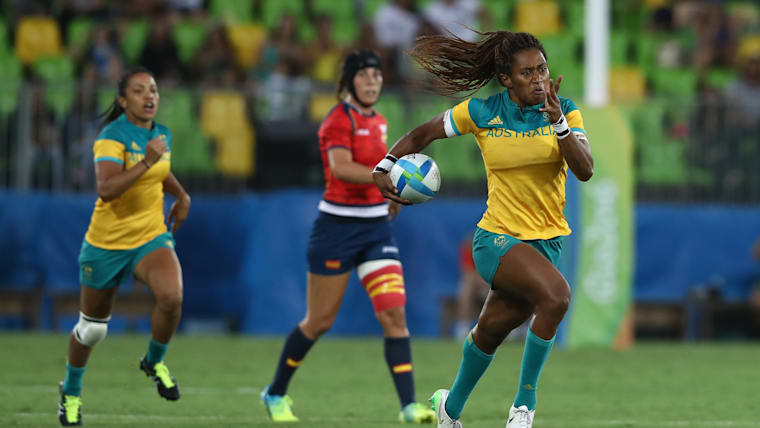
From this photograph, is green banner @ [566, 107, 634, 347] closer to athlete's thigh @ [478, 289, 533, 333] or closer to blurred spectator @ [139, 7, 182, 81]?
blurred spectator @ [139, 7, 182, 81]

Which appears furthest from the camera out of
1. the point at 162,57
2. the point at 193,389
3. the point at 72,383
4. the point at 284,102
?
the point at 162,57

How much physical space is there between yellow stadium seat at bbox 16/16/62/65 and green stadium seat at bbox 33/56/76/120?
0.72 metres

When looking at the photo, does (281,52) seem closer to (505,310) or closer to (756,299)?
(756,299)

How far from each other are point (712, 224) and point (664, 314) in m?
1.35

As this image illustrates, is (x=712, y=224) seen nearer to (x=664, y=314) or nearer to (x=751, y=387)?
(x=664, y=314)

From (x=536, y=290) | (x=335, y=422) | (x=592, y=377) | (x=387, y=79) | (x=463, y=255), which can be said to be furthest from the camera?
(x=387, y=79)

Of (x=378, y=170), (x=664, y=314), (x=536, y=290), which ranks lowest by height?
(x=664, y=314)

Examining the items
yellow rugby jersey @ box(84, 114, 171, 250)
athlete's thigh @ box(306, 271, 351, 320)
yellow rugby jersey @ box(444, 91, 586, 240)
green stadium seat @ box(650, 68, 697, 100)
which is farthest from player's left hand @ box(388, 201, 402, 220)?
green stadium seat @ box(650, 68, 697, 100)

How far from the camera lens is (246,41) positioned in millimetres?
18844

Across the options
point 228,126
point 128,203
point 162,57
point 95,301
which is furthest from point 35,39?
point 95,301

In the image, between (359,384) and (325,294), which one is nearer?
(325,294)

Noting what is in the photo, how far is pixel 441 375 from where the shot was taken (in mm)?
11227

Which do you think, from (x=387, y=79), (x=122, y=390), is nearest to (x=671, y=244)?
(x=387, y=79)

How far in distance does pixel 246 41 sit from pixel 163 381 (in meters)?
11.5
